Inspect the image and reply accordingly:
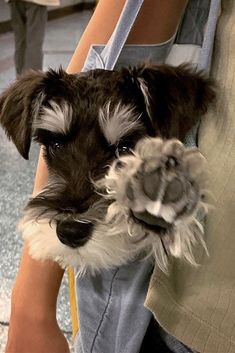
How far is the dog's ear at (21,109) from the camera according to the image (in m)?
0.82

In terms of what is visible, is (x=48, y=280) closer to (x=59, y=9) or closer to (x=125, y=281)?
(x=125, y=281)

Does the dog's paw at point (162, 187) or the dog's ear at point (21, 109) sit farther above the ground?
the dog's paw at point (162, 187)

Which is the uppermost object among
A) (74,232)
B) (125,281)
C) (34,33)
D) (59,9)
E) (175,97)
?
(175,97)

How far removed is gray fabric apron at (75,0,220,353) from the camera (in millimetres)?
771

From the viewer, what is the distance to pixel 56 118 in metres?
0.77

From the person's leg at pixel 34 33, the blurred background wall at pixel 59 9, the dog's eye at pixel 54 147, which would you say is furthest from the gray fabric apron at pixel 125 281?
Answer: the blurred background wall at pixel 59 9

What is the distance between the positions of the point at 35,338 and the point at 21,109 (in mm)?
346

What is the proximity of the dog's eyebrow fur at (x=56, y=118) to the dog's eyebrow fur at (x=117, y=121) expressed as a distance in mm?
49

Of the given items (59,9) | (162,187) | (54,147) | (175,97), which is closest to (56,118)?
(54,147)

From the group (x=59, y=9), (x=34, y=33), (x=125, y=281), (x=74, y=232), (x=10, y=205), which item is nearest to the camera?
(x=74, y=232)

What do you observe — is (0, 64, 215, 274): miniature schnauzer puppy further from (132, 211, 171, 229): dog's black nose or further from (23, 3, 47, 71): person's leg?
(23, 3, 47, 71): person's leg

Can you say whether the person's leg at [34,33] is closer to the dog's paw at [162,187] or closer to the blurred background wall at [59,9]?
the blurred background wall at [59,9]

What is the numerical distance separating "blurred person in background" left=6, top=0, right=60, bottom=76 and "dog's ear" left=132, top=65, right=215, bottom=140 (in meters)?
1.94

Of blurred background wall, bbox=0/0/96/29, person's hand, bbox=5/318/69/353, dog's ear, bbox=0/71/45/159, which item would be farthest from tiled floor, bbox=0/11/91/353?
blurred background wall, bbox=0/0/96/29
